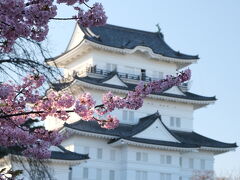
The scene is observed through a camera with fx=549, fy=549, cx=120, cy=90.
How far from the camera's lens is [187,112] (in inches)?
1710

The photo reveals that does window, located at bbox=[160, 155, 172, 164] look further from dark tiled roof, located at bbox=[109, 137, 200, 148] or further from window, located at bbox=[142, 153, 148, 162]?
window, located at bbox=[142, 153, 148, 162]

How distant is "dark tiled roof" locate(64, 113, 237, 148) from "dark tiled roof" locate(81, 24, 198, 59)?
21.0 ft

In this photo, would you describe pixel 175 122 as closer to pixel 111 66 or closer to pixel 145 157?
pixel 145 157

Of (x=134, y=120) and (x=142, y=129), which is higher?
(x=134, y=120)

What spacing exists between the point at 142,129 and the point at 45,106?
29.0 m

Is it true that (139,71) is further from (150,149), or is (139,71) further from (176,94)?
(150,149)

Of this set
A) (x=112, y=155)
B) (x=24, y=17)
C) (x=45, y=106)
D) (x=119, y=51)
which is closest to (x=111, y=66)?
(x=119, y=51)

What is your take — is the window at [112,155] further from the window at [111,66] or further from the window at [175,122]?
the window at [111,66]

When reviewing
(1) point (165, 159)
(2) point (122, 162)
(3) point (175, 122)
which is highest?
(3) point (175, 122)

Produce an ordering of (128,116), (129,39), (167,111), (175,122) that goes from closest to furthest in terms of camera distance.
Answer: (128,116), (167,111), (175,122), (129,39)

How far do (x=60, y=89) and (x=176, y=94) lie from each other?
108ft

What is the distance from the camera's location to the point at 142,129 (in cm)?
3806

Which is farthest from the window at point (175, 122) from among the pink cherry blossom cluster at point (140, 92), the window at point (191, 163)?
the pink cherry blossom cluster at point (140, 92)

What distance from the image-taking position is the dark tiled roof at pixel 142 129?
37219 millimetres
